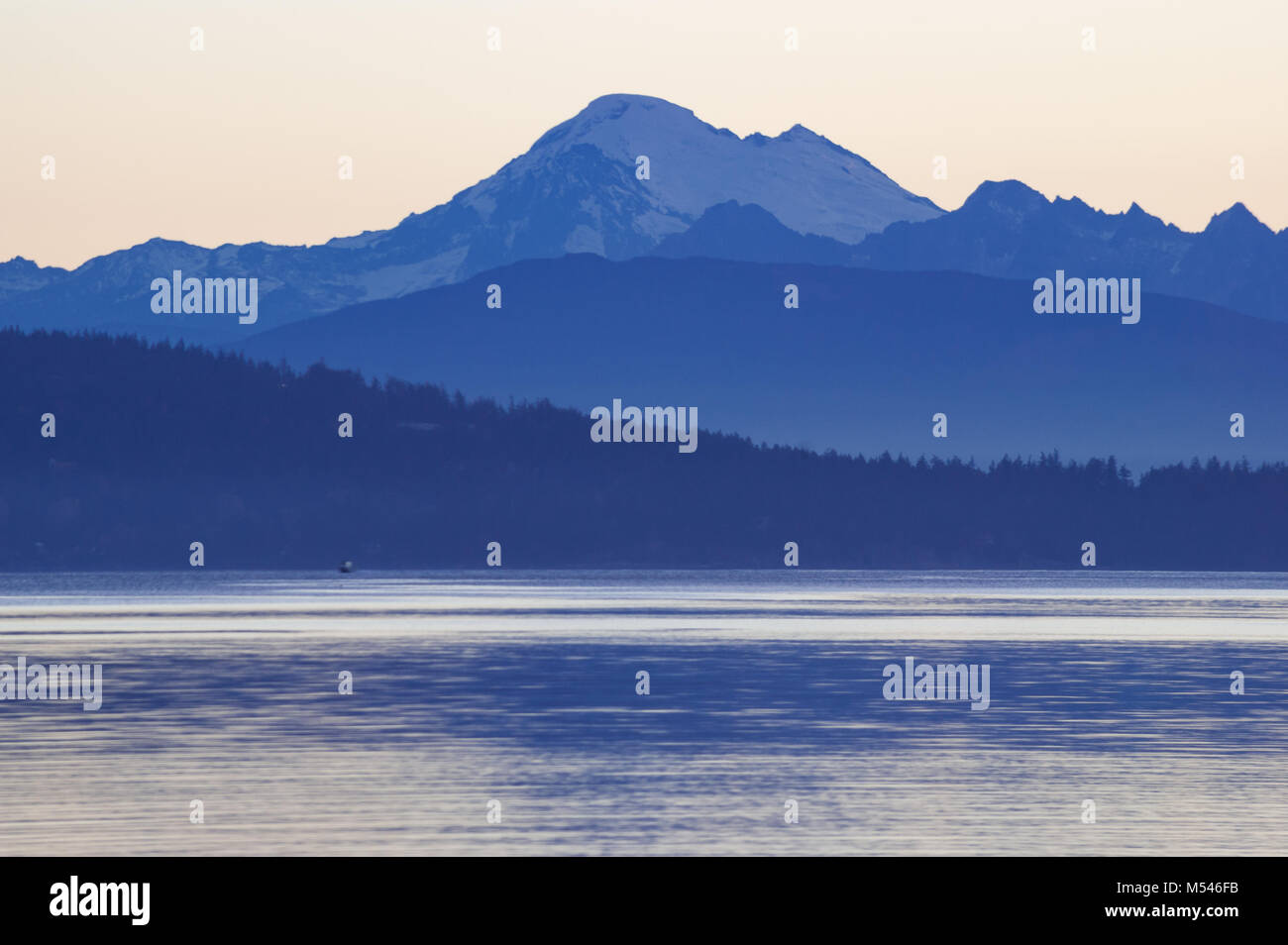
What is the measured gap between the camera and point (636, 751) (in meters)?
53.5

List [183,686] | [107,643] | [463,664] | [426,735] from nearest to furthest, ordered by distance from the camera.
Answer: [426,735], [183,686], [463,664], [107,643]

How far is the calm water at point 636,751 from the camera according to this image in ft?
129

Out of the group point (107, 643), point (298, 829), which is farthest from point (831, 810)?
point (107, 643)

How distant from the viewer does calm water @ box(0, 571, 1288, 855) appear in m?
39.2
